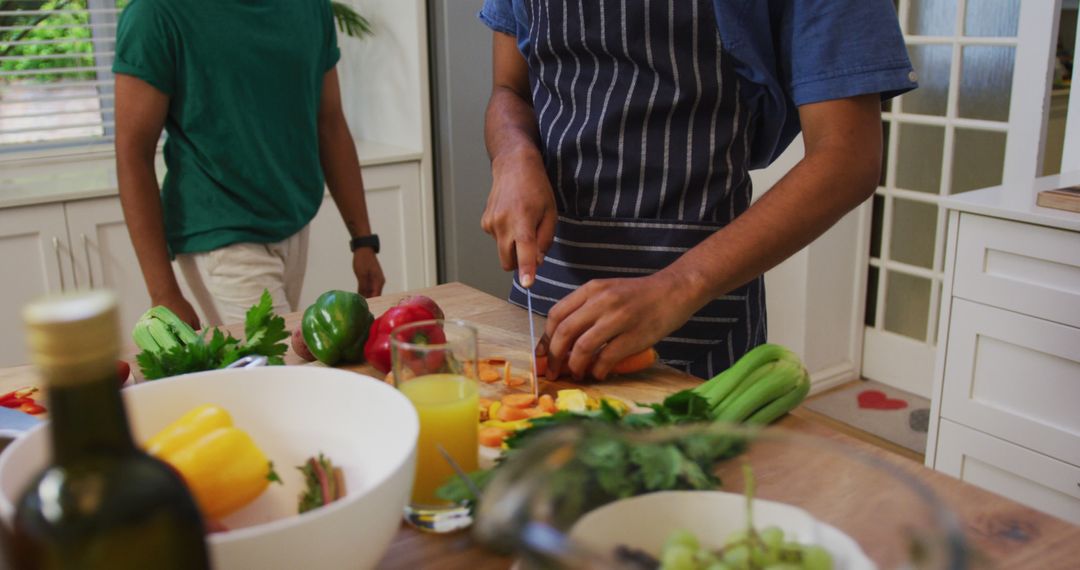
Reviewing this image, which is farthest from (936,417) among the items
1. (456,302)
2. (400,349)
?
(400,349)

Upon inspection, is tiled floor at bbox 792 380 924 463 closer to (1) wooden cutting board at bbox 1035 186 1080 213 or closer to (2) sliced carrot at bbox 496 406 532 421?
(1) wooden cutting board at bbox 1035 186 1080 213

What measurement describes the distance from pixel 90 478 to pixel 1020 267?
6.30 ft

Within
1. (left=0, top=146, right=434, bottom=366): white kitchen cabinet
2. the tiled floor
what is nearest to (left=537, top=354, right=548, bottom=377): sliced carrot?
(left=0, top=146, right=434, bottom=366): white kitchen cabinet

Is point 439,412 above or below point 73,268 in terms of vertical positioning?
above

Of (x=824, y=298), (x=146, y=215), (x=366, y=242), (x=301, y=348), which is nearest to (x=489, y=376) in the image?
(x=301, y=348)

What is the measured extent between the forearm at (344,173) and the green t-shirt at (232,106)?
0.10 metres

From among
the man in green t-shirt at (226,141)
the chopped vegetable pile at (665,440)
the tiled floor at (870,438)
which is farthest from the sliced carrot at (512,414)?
the tiled floor at (870,438)

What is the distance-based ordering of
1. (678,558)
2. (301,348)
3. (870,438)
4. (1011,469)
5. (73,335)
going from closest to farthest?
(73,335)
(678,558)
(301,348)
(1011,469)
(870,438)

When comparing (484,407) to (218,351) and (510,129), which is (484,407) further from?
(510,129)

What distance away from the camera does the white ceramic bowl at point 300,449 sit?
24.9 inches

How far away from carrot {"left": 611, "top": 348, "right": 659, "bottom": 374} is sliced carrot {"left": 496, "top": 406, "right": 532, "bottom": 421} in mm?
161

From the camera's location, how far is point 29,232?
2648mm

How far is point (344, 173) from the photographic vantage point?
7.97ft

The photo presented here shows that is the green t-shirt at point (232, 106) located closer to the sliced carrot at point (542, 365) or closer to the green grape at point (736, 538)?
the sliced carrot at point (542, 365)
